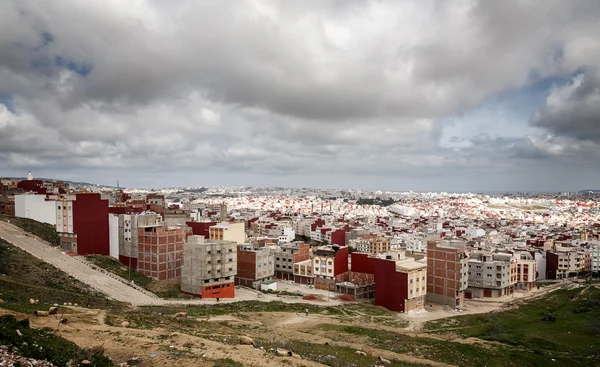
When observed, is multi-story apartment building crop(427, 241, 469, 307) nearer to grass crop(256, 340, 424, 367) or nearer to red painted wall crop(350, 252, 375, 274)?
red painted wall crop(350, 252, 375, 274)

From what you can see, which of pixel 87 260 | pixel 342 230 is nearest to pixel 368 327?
pixel 87 260

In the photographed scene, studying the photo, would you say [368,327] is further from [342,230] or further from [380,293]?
[342,230]

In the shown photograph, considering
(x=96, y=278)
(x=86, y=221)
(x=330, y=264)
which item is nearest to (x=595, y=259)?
(x=330, y=264)

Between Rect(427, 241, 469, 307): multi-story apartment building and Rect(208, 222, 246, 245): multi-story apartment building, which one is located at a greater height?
Rect(208, 222, 246, 245): multi-story apartment building

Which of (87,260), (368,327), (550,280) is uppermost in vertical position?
(87,260)

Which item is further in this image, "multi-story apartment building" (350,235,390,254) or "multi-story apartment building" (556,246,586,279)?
"multi-story apartment building" (350,235,390,254)

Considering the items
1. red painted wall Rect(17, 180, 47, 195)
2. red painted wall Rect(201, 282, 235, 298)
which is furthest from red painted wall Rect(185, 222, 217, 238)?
red painted wall Rect(17, 180, 47, 195)

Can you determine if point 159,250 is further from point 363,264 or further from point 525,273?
point 525,273

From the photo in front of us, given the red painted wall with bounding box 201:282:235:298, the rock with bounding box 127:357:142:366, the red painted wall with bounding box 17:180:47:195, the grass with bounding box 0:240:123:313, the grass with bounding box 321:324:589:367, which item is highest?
the red painted wall with bounding box 17:180:47:195
